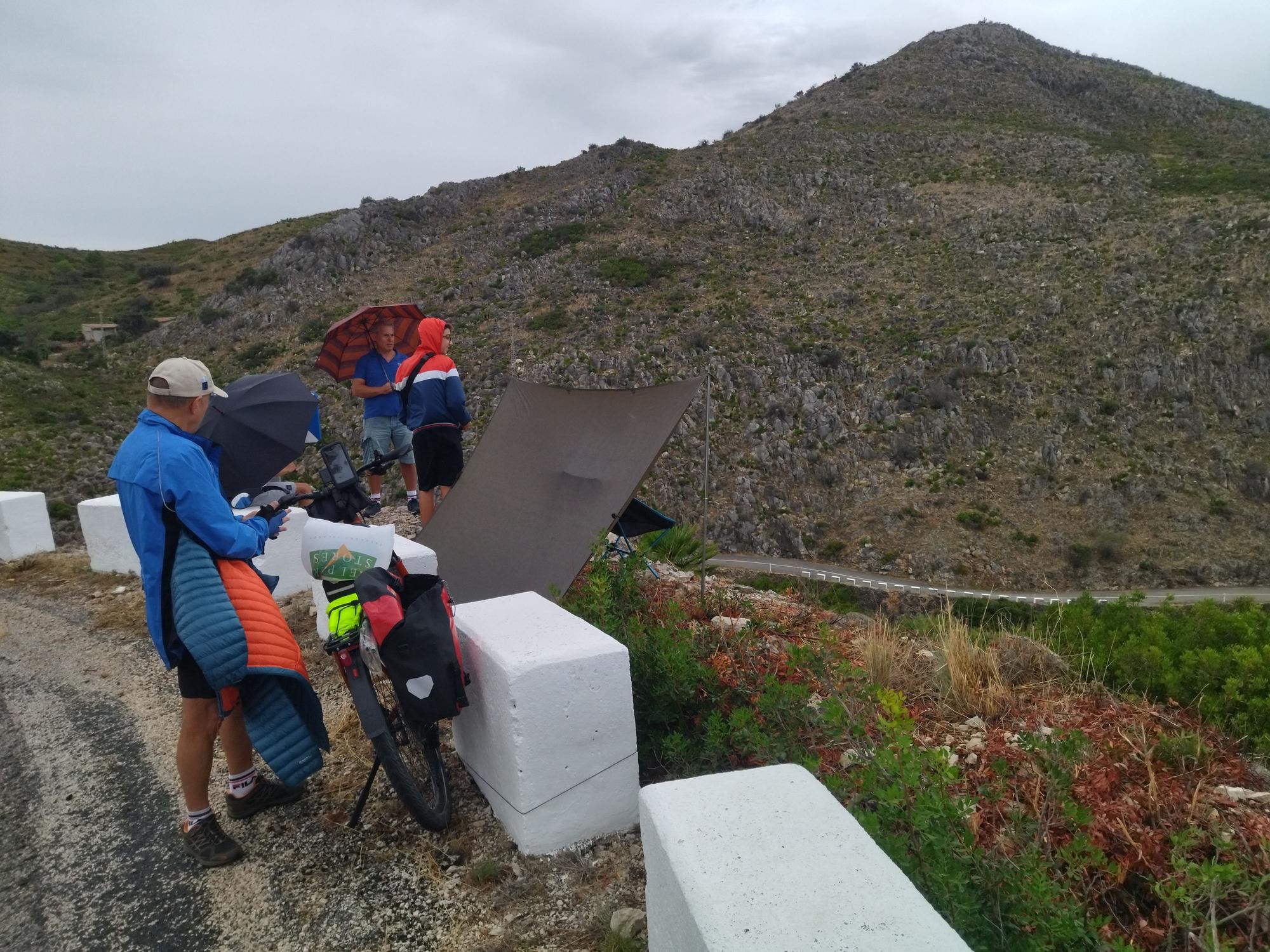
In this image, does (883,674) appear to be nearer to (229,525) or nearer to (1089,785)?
(1089,785)

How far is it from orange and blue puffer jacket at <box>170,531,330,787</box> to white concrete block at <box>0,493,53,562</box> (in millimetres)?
6334

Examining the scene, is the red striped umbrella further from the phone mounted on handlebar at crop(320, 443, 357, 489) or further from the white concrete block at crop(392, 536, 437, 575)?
the phone mounted on handlebar at crop(320, 443, 357, 489)

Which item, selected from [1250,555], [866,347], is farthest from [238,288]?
[1250,555]

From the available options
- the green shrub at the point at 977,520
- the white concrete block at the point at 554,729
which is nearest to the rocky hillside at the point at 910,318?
the green shrub at the point at 977,520

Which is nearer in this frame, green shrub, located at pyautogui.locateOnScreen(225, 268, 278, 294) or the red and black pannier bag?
the red and black pannier bag

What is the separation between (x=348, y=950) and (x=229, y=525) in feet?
4.28

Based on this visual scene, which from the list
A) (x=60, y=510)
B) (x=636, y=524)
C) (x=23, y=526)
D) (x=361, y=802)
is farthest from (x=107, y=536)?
(x=60, y=510)

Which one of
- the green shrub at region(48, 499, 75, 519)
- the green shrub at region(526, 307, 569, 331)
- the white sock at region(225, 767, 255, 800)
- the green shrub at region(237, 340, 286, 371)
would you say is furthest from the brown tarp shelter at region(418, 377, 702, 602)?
the green shrub at region(237, 340, 286, 371)

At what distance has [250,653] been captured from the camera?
2580 millimetres

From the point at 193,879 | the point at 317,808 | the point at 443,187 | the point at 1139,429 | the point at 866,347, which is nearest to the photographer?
the point at 193,879

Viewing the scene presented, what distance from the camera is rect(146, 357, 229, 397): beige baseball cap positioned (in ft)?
8.13

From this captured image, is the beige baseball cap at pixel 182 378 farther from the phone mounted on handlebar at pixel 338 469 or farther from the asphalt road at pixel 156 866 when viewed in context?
the asphalt road at pixel 156 866

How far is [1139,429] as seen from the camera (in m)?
26.0

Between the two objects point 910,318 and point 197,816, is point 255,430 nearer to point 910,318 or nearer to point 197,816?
point 197,816
